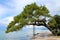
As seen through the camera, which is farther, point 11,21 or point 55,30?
point 55,30

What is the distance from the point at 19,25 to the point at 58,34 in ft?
19.1

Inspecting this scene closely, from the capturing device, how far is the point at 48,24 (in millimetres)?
31406

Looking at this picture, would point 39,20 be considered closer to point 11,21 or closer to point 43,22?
point 43,22

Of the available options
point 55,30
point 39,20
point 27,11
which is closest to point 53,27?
point 55,30

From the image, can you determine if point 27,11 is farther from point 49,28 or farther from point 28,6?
point 49,28

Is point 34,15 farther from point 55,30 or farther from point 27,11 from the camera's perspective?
point 55,30

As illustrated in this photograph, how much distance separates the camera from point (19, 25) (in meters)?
28.9

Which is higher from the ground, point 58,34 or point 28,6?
point 28,6

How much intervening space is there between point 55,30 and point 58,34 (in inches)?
33.5

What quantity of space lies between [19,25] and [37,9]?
9.72 ft

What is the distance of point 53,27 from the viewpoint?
31.9 m

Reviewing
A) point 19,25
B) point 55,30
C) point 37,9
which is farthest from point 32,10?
point 55,30

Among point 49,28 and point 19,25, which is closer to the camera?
point 19,25

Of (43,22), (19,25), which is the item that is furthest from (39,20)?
(19,25)
